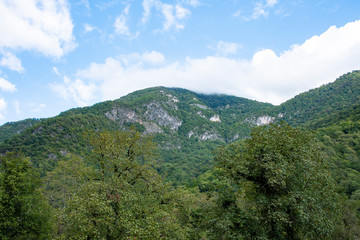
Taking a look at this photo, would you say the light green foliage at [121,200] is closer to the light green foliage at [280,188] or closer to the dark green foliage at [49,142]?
the light green foliage at [280,188]

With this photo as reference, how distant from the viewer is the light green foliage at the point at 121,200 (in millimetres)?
11594

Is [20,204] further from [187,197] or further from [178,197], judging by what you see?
[187,197]

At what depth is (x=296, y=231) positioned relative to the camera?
1384 centimetres

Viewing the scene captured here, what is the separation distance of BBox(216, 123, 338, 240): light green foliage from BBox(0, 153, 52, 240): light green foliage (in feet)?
57.7

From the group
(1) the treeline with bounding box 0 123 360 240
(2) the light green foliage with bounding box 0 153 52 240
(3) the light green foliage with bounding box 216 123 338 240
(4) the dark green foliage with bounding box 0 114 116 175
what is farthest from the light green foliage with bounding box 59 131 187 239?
(4) the dark green foliage with bounding box 0 114 116 175

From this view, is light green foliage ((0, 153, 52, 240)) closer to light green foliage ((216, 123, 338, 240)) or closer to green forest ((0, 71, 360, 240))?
green forest ((0, 71, 360, 240))

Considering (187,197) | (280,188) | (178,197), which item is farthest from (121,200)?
(280,188)

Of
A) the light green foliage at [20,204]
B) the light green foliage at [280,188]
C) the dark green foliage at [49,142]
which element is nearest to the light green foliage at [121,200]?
the light green foliage at [280,188]

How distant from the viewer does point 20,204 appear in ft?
59.4

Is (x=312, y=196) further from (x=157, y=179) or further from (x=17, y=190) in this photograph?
(x=17, y=190)

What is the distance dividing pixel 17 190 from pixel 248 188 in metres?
20.0

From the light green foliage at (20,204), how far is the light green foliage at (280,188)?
17582mm

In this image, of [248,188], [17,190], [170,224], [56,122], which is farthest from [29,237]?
[56,122]

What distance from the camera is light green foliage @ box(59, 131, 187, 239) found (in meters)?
11.6
